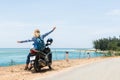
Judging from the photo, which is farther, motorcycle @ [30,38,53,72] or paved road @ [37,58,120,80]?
motorcycle @ [30,38,53,72]

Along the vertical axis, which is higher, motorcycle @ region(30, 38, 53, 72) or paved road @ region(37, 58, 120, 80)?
motorcycle @ region(30, 38, 53, 72)

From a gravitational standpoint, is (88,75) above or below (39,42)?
below

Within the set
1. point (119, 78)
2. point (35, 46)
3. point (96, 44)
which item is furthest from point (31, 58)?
point (96, 44)

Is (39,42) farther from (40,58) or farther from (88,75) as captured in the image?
(88,75)

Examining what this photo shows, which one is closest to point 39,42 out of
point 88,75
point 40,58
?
point 40,58

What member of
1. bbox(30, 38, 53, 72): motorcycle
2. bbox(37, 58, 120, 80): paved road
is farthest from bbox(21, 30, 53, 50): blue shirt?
bbox(37, 58, 120, 80): paved road

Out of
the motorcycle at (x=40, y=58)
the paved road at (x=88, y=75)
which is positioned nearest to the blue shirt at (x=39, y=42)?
the motorcycle at (x=40, y=58)

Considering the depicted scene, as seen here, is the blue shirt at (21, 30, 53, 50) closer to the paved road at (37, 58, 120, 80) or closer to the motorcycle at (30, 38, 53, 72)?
the motorcycle at (30, 38, 53, 72)

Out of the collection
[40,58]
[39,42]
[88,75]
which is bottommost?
[88,75]

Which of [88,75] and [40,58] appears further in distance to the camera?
[40,58]

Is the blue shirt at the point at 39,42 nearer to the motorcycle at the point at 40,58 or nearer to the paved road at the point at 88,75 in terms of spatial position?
the motorcycle at the point at 40,58

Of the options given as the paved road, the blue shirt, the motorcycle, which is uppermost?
the blue shirt

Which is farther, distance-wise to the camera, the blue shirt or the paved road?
the blue shirt

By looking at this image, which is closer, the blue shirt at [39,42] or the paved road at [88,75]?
the paved road at [88,75]
